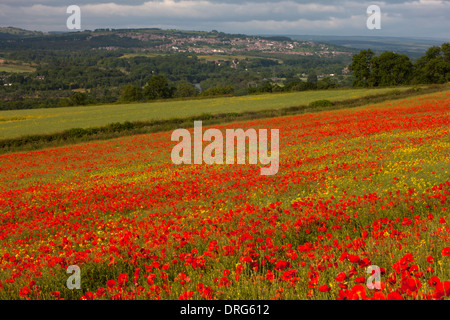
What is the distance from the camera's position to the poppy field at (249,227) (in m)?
4.03

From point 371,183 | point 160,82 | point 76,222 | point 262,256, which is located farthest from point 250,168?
point 160,82

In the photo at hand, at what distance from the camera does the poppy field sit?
159 inches

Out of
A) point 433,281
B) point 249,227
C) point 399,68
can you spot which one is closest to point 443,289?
point 433,281

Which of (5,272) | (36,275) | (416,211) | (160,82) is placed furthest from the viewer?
(160,82)

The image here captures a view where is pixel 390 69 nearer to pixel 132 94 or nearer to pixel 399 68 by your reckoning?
pixel 399 68

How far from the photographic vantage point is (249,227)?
6.79 m

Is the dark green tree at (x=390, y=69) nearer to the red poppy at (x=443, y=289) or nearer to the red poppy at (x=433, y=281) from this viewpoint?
the red poppy at (x=433, y=281)

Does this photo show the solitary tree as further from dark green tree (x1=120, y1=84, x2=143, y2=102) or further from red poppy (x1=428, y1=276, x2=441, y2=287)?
red poppy (x1=428, y1=276, x2=441, y2=287)

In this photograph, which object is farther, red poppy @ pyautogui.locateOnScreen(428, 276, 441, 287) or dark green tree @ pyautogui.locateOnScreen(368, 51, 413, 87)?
dark green tree @ pyautogui.locateOnScreen(368, 51, 413, 87)

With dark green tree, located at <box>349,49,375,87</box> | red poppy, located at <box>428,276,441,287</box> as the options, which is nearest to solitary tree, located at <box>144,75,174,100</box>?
dark green tree, located at <box>349,49,375,87</box>

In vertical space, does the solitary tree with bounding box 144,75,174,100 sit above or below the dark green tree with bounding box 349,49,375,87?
below
